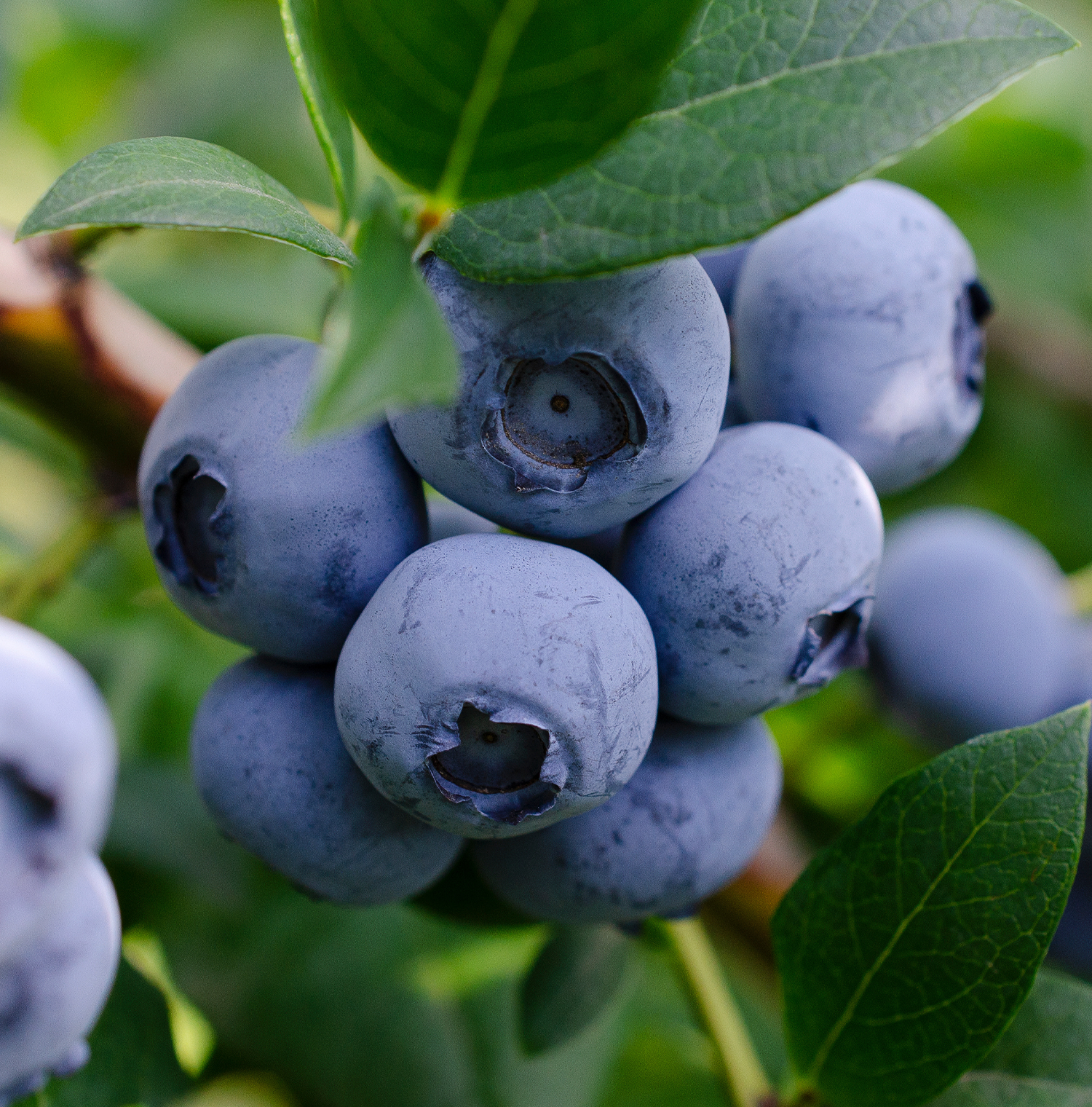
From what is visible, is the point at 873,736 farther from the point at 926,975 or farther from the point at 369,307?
the point at 369,307

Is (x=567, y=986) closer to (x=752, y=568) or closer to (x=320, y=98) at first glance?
(x=752, y=568)

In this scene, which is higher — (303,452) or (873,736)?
(303,452)

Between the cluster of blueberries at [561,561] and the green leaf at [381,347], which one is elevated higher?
the green leaf at [381,347]

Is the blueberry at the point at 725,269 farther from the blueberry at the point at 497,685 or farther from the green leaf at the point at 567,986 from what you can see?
the green leaf at the point at 567,986

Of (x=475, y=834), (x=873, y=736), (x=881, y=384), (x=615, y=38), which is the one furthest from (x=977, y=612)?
(x=615, y=38)

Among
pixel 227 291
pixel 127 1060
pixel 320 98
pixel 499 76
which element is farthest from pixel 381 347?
pixel 227 291

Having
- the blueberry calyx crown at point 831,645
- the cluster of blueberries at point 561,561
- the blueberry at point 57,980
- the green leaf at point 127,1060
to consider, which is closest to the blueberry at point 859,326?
the cluster of blueberries at point 561,561
